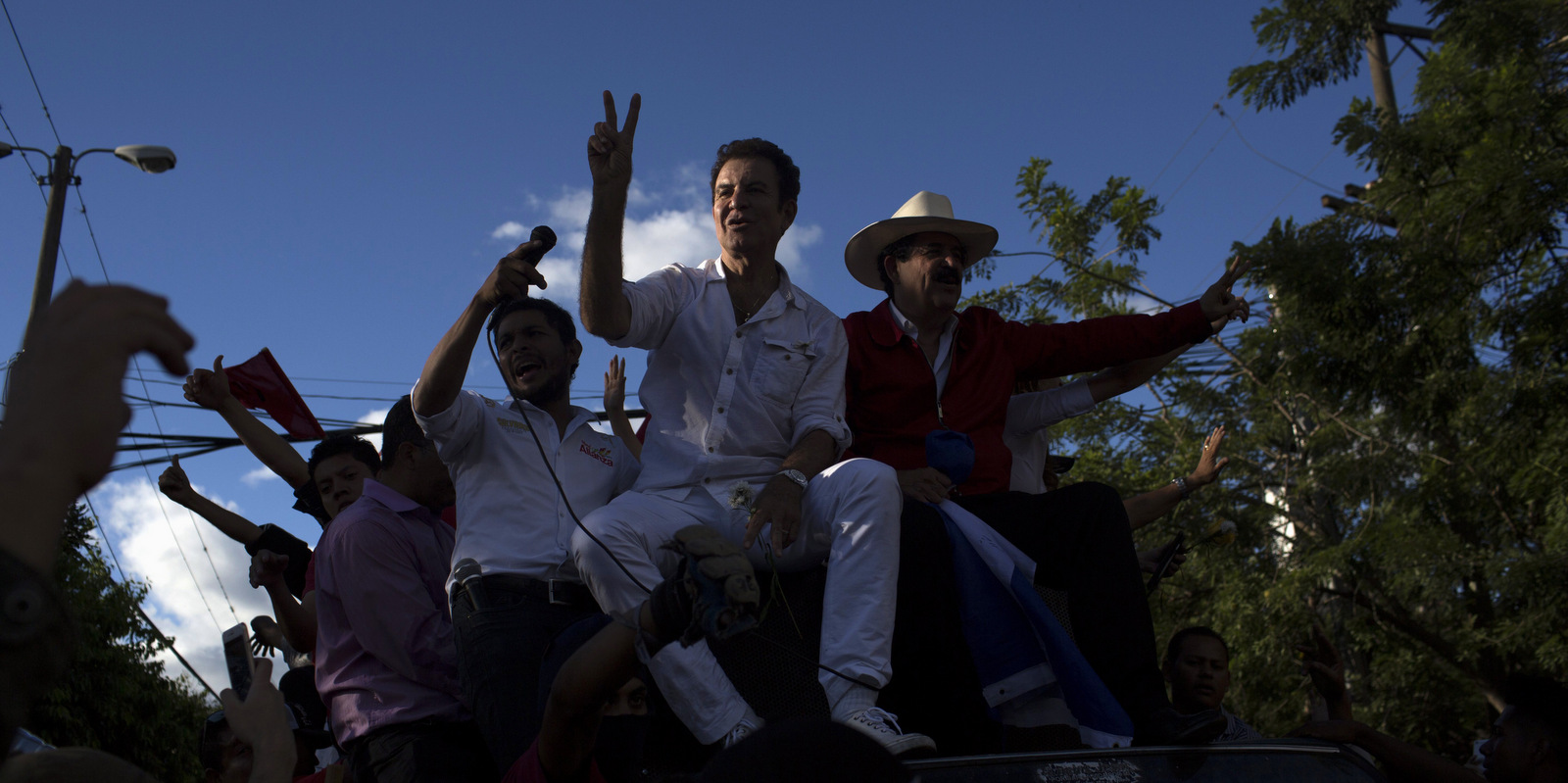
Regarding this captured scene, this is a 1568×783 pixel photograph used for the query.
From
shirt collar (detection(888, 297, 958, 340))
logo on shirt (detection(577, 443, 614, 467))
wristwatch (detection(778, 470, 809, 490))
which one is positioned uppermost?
shirt collar (detection(888, 297, 958, 340))

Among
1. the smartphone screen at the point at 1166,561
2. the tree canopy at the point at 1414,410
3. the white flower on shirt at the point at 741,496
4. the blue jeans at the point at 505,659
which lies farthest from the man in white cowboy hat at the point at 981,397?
the tree canopy at the point at 1414,410

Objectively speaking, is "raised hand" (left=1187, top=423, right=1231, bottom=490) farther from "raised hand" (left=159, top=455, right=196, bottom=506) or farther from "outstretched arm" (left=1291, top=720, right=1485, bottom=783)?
"raised hand" (left=159, top=455, right=196, bottom=506)

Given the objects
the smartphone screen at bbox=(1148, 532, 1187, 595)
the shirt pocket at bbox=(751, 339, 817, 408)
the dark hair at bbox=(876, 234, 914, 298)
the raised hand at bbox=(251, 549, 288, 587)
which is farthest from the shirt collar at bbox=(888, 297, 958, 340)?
the raised hand at bbox=(251, 549, 288, 587)

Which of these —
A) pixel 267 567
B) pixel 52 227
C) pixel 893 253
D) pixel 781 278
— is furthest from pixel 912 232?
pixel 52 227

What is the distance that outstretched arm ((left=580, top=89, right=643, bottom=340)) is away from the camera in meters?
3.15

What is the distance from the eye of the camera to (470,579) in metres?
3.27

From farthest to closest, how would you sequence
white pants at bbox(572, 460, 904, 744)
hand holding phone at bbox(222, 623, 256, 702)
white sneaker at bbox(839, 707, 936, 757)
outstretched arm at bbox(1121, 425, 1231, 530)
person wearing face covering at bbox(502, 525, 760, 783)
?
outstretched arm at bbox(1121, 425, 1231, 530)
white pants at bbox(572, 460, 904, 744)
white sneaker at bbox(839, 707, 936, 757)
person wearing face covering at bbox(502, 525, 760, 783)
hand holding phone at bbox(222, 623, 256, 702)

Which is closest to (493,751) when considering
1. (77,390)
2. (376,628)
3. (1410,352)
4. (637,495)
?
(376,628)

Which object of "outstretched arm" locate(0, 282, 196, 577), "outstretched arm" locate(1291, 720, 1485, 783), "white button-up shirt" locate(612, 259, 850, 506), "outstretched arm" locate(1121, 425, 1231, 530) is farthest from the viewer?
"outstretched arm" locate(1121, 425, 1231, 530)

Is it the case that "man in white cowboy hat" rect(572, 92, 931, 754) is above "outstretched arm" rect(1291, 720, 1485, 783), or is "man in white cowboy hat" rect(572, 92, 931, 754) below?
above

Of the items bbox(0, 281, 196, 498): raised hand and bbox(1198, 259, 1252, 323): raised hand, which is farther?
bbox(1198, 259, 1252, 323): raised hand

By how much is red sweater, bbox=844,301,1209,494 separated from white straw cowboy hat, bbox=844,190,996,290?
0.34 metres

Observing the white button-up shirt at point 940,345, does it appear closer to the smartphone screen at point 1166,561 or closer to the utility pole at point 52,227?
the smartphone screen at point 1166,561

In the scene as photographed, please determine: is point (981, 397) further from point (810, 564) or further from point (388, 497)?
point (388, 497)
